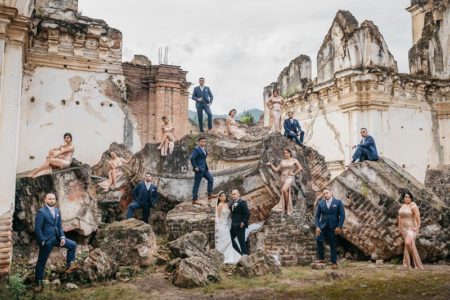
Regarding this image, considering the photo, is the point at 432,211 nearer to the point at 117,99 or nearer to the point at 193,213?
the point at 193,213

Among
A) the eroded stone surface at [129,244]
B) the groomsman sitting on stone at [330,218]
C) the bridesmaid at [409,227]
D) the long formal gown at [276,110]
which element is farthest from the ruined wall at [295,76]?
the eroded stone surface at [129,244]

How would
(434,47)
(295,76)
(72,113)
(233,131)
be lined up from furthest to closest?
(295,76) < (434,47) < (233,131) < (72,113)

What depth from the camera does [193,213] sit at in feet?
32.4

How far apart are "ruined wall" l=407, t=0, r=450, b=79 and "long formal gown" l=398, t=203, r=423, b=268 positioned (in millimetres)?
9924

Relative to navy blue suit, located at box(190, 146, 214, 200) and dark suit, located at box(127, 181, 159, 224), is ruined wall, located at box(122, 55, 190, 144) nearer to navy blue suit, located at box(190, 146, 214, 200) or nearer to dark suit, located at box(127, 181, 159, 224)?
navy blue suit, located at box(190, 146, 214, 200)

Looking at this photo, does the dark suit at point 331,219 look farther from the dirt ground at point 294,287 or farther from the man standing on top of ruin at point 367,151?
the man standing on top of ruin at point 367,151

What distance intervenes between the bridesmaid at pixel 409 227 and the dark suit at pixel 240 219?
3.04m

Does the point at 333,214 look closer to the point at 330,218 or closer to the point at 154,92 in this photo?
the point at 330,218

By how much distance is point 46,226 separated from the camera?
6625mm

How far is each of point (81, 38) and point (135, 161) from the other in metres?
4.36

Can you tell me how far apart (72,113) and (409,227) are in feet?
31.1

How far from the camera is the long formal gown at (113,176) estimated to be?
11125 millimetres

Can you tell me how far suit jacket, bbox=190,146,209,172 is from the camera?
9.76 metres

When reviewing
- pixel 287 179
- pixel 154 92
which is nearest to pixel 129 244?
pixel 287 179
